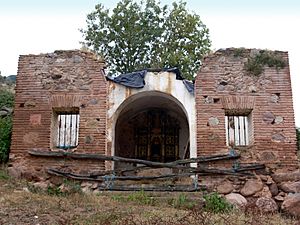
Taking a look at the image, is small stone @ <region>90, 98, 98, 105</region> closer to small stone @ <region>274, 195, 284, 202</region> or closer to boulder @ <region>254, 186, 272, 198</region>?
boulder @ <region>254, 186, 272, 198</region>

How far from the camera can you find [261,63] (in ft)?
38.7

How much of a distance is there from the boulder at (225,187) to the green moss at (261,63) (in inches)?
125

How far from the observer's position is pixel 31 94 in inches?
466

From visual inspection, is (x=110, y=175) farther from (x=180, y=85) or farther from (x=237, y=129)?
(x=237, y=129)

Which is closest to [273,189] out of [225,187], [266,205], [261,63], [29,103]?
[266,205]

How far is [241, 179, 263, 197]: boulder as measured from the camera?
34.8 feet

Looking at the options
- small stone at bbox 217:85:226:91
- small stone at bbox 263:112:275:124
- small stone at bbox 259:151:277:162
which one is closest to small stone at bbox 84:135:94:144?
small stone at bbox 217:85:226:91

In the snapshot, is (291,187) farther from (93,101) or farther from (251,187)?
(93,101)

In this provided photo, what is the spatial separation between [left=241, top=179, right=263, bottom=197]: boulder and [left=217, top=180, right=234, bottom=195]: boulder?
307 millimetres

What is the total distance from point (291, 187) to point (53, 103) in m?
6.65

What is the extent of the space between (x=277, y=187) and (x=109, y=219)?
5.41 m

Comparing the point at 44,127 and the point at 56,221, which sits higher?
the point at 44,127

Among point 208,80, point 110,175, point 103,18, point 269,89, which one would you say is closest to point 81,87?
point 110,175

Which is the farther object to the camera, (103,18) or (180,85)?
(103,18)
